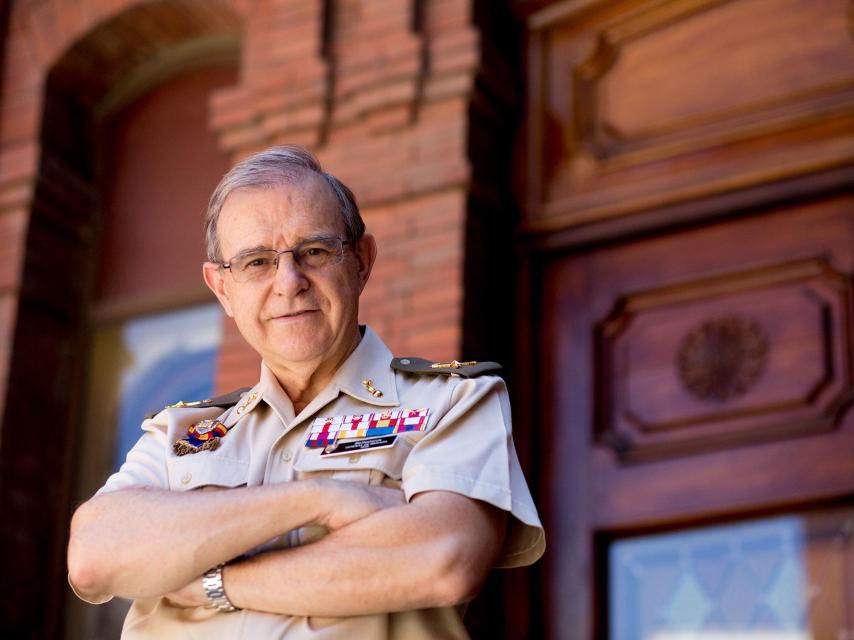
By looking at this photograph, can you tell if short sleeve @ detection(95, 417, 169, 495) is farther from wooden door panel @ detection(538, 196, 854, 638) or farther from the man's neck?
wooden door panel @ detection(538, 196, 854, 638)

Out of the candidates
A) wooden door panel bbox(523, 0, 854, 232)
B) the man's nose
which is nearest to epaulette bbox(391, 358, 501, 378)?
the man's nose

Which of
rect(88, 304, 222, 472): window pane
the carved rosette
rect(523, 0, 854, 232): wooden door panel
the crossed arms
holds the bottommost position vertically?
the crossed arms

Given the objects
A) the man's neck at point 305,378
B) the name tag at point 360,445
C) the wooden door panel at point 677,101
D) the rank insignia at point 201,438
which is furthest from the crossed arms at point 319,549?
the wooden door panel at point 677,101

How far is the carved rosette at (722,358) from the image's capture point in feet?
16.8

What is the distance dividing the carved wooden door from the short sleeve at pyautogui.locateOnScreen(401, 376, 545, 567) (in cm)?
230

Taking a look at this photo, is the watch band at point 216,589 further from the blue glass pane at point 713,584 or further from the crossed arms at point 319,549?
the blue glass pane at point 713,584

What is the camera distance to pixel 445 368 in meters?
2.92

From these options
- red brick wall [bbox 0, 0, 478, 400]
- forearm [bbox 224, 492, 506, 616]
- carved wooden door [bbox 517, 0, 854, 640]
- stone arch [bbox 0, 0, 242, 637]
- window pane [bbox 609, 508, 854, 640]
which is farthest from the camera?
stone arch [bbox 0, 0, 242, 637]

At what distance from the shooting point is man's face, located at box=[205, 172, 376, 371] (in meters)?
2.90

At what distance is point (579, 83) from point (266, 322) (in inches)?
125

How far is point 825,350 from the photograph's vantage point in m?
5.02

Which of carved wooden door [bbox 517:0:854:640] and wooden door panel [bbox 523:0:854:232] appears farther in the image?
wooden door panel [bbox 523:0:854:232]

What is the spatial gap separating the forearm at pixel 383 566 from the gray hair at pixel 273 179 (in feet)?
2.03

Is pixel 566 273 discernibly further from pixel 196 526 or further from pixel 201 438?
pixel 196 526
